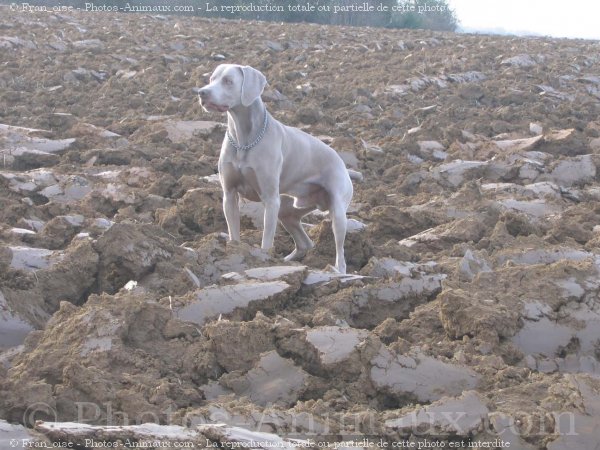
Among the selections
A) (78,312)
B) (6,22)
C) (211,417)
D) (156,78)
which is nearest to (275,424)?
(211,417)

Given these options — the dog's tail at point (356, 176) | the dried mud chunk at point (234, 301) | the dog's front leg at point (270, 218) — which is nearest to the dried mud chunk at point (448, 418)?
the dried mud chunk at point (234, 301)

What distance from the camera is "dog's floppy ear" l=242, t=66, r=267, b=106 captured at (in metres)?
6.70

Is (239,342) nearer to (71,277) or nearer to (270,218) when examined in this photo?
(71,277)

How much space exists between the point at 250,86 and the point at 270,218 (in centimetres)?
97

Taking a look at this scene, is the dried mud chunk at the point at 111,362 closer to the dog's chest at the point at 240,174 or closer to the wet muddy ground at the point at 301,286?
the wet muddy ground at the point at 301,286

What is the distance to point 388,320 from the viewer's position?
5020mm

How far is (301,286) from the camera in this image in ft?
18.4

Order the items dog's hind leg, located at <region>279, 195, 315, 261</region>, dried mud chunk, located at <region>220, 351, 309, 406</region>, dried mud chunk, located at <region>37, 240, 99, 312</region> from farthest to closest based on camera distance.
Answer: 1. dog's hind leg, located at <region>279, 195, 315, 261</region>
2. dried mud chunk, located at <region>37, 240, 99, 312</region>
3. dried mud chunk, located at <region>220, 351, 309, 406</region>

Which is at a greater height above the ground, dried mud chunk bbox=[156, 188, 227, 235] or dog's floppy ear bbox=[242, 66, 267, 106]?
dog's floppy ear bbox=[242, 66, 267, 106]

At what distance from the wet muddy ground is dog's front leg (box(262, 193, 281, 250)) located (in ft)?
0.62

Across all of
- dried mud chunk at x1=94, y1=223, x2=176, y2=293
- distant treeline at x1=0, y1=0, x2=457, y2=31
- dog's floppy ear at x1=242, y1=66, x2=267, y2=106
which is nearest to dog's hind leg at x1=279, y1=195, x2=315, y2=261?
dog's floppy ear at x1=242, y1=66, x2=267, y2=106

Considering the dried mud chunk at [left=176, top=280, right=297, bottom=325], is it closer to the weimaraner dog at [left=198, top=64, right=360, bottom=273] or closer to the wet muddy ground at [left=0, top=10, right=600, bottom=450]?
the wet muddy ground at [left=0, top=10, right=600, bottom=450]

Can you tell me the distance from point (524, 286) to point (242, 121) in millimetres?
2461

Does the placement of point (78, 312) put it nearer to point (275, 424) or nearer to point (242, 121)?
point (275, 424)
